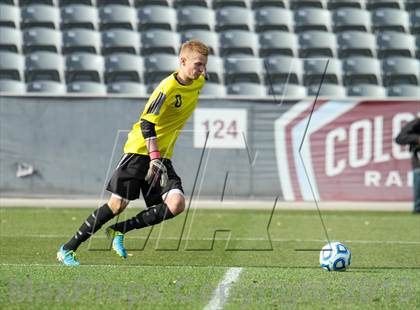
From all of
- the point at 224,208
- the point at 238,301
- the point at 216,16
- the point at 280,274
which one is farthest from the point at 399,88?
the point at 238,301

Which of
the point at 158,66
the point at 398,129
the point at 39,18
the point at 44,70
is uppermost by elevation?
the point at 39,18

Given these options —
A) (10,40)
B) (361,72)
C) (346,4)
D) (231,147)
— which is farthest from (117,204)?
(346,4)

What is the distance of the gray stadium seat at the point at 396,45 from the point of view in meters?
20.2

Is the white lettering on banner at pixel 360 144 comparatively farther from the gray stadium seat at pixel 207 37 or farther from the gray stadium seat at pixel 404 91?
the gray stadium seat at pixel 207 37

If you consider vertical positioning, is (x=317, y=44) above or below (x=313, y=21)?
below

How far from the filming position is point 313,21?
67.4 ft

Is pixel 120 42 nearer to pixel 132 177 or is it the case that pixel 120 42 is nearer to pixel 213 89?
pixel 213 89

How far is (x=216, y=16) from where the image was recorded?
67.4 feet

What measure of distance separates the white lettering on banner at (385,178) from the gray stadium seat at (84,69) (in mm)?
5850

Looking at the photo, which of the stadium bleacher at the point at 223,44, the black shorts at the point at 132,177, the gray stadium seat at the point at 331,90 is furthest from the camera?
the stadium bleacher at the point at 223,44

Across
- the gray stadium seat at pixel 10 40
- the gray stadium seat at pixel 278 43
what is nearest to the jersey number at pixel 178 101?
the gray stadium seat at pixel 278 43

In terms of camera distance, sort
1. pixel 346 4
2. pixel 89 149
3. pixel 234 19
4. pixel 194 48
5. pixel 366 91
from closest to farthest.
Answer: pixel 194 48 → pixel 89 149 → pixel 366 91 → pixel 234 19 → pixel 346 4

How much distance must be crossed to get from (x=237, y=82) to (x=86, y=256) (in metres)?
10.7

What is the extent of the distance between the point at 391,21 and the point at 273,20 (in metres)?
2.65
